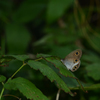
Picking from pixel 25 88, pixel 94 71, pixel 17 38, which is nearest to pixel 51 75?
pixel 25 88

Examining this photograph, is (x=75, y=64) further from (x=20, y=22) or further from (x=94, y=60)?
(x=20, y=22)

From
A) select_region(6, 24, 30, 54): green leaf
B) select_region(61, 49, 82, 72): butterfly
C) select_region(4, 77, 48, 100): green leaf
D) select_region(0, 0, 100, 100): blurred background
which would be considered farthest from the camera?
select_region(6, 24, 30, 54): green leaf

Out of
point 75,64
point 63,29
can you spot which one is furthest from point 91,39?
point 75,64

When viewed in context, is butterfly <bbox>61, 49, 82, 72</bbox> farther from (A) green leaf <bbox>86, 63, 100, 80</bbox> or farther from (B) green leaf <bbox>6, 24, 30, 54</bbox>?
(B) green leaf <bbox>6, 24, 30, 54</bbox>

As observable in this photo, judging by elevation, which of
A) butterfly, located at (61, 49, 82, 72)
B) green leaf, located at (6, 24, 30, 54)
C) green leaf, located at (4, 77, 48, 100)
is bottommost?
green leaf, located at (6, 24, 30, 54)

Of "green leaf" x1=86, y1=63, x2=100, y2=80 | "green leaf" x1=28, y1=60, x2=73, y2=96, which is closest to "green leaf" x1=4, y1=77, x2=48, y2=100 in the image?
"green leaf" x1=28, y1=60, x2=73, y2=96

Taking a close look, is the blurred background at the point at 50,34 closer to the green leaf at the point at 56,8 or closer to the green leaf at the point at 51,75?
the green leaf at the point at 56,8
